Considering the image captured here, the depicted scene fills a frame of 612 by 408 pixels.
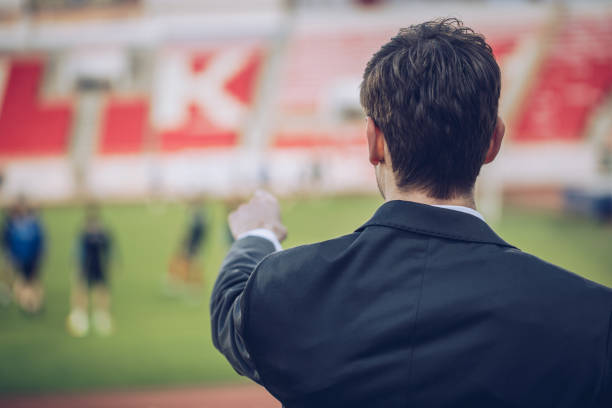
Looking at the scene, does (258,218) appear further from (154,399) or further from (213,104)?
(213,104)

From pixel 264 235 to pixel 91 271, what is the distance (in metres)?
7.98

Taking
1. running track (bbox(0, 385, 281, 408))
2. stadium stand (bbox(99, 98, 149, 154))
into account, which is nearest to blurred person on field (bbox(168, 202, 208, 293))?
running track (bbox(0, 385, 281, 408))

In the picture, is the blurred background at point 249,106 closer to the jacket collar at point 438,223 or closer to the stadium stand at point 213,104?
the stadium stand at point 213,104

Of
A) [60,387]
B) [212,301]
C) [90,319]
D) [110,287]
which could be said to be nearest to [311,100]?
[110,287]

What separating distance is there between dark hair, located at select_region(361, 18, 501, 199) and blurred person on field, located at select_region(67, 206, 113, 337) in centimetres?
803

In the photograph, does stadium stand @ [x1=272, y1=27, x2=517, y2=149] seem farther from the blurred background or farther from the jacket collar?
the jacket collar

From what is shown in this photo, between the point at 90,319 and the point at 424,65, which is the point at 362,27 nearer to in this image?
the point at 90,319

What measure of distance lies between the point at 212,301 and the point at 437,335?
520 millimetres

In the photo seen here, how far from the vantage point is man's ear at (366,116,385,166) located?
1206 millimetres

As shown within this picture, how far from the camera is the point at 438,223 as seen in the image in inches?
43.8

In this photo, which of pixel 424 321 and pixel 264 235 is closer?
pixel 424 321

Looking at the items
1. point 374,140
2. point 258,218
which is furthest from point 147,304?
point 374,140

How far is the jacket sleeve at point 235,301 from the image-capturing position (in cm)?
122

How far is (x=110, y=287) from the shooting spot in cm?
1106
